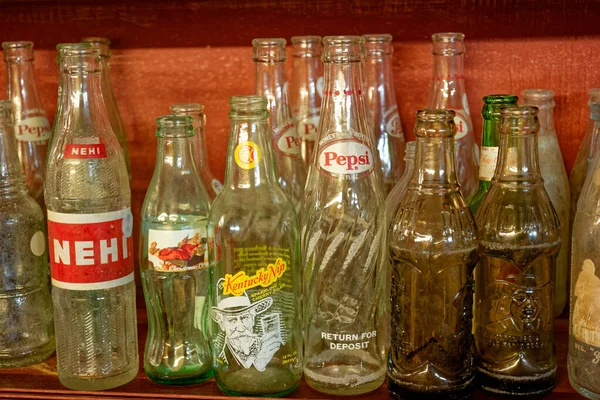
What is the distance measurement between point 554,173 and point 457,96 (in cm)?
18

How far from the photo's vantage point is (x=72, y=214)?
0.88 m

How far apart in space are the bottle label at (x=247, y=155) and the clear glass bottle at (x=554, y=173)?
435 millimetres

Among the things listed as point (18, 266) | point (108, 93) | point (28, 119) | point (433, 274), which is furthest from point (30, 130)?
point (433, 274)

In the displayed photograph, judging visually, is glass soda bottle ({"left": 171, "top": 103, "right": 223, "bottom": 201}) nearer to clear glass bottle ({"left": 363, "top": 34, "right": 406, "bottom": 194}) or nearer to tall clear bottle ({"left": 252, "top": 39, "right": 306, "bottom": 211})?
tall clear bottle ({"left": 252, "top": 39, "right": 306, "bottom": 211})

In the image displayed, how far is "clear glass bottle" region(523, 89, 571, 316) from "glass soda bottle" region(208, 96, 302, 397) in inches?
16.2

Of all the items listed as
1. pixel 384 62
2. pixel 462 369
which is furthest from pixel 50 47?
pixel 462 369

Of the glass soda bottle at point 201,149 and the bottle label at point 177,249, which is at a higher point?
the glass soda bottle at point 201,149

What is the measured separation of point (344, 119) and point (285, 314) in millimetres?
245

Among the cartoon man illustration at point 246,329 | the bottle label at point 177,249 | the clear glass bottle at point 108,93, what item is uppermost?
the clear glass bottle at point 108,93

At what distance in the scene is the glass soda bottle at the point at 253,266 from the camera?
875 mm

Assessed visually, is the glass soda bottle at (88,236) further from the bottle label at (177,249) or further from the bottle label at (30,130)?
the bottle label at (30,130)

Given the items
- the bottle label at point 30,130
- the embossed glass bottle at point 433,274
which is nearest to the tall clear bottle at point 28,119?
the bottle label at point 30,130

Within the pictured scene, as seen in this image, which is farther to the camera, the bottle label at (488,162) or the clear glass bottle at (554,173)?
the clear glass bottle at (554,173)

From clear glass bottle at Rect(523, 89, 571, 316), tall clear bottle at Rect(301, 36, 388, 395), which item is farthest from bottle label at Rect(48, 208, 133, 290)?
clear glass bottle at Rect(523, 89, 571, 316)
